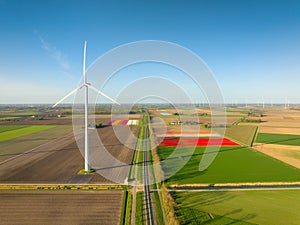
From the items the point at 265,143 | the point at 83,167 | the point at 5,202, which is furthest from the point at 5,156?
the point at 265,143

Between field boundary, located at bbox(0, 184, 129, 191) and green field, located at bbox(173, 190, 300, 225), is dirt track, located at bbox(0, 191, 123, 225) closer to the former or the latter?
field boundary, located at bbox(0, 184, 129, 191)

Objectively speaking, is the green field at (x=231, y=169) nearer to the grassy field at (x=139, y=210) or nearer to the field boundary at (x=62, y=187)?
the grassy field at (x=139, y=210)

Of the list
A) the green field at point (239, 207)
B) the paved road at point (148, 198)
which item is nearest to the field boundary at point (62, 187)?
the paved road at point (148, 198)

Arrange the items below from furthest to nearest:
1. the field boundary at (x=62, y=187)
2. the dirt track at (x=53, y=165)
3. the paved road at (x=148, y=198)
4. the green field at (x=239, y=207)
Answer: the dirt track at (x=53, y=165) < the field boundary at (x=62, y=187) < the paved road at (x=148, y=198) < the green field at (x=239, y=207)

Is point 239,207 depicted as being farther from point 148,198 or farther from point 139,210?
point 139,210

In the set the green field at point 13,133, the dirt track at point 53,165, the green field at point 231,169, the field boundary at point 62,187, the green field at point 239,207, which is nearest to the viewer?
the green field at point 239,207

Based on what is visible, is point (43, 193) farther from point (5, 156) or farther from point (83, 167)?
point (5, 156)

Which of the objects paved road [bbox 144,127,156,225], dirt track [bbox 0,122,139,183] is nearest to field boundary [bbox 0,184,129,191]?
dirt track [bbox 0,122,139,183]
